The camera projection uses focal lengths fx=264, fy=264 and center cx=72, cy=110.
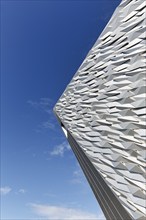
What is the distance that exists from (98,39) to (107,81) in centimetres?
344

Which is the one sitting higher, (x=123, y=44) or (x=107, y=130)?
(x=123, y=44)

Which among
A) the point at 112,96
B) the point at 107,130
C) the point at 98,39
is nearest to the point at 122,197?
the point at 107,130

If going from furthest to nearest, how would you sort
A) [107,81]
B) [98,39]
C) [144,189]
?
[98,39] < [107,81] < [144,189]

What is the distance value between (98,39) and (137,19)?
404 cm

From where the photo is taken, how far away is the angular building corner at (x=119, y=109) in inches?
459

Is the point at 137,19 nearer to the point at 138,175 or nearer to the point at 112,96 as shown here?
the point at 112,96

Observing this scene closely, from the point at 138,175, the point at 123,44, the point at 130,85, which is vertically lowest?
the point at 138,175

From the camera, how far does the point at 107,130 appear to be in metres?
14.4

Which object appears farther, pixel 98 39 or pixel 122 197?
pixel 98 39

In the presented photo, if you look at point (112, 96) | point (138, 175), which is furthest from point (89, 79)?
point (138, 175)

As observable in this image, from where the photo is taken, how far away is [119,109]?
13.4m

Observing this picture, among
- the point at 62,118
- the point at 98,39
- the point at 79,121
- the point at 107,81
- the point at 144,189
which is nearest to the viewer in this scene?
the point at 144,189

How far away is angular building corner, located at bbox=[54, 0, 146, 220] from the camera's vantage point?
1166 cm

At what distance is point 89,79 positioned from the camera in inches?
690
